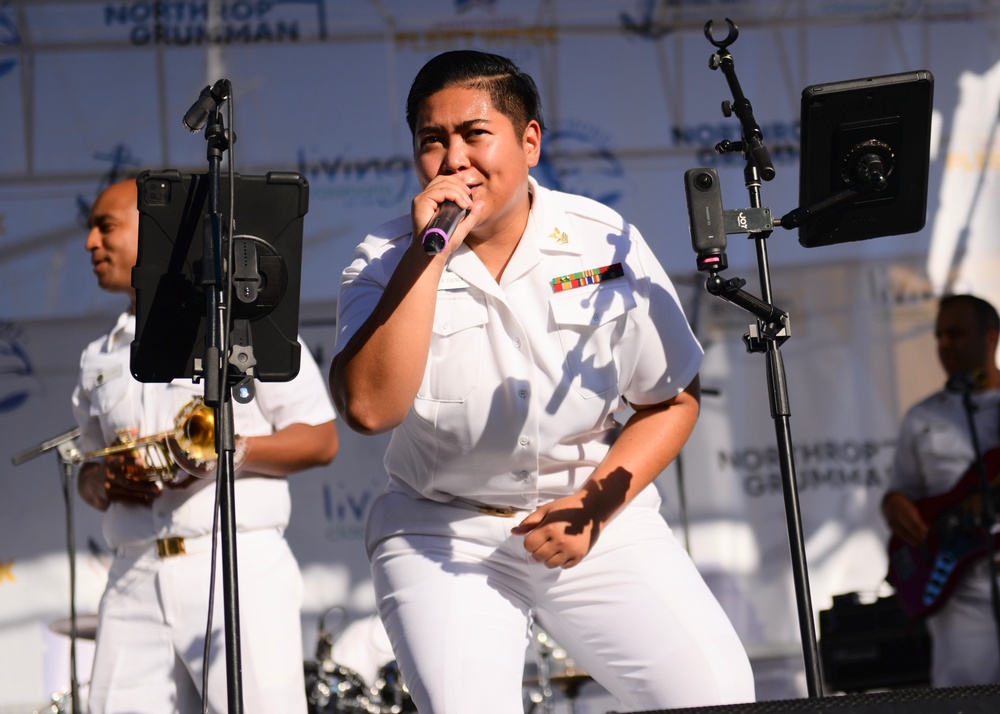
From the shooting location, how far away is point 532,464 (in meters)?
2.51

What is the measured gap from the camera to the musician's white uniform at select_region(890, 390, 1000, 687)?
4918 mm

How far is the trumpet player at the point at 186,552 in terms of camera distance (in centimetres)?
335

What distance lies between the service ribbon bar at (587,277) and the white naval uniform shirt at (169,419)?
4.57 ft

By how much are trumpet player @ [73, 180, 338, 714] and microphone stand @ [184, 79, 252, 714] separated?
1.04 meters

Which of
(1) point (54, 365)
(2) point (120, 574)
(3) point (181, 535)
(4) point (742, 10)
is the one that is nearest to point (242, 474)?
(3) point (181, 535)

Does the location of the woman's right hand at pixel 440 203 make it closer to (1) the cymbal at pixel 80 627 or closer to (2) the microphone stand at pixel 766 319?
(2) the microphone stand at pixel 766 319

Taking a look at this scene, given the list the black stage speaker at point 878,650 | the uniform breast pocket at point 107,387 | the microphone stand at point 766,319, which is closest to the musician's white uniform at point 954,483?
the black stage speaker at point 878,650

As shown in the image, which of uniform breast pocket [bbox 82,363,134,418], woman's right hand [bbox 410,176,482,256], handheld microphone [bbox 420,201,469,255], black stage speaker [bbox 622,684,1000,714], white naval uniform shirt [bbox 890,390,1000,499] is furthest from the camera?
white naval uniform shirt [bbox 890,390,1000,499]

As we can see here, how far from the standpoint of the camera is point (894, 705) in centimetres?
180

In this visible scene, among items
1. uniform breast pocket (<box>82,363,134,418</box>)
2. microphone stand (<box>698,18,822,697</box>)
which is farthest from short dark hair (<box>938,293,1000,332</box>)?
uniform breast pocket (<box>82,363,134,418</box>)

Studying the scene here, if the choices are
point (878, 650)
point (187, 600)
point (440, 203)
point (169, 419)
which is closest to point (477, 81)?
point (440, 203)

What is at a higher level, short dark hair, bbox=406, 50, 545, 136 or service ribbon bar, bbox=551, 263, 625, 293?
short dark hair, bbox=406, 50, 545, 136

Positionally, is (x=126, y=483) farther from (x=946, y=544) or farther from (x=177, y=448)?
(x=946, y=544)

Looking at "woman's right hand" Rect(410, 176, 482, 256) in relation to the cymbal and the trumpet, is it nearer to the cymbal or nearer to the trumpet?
the trumpet
